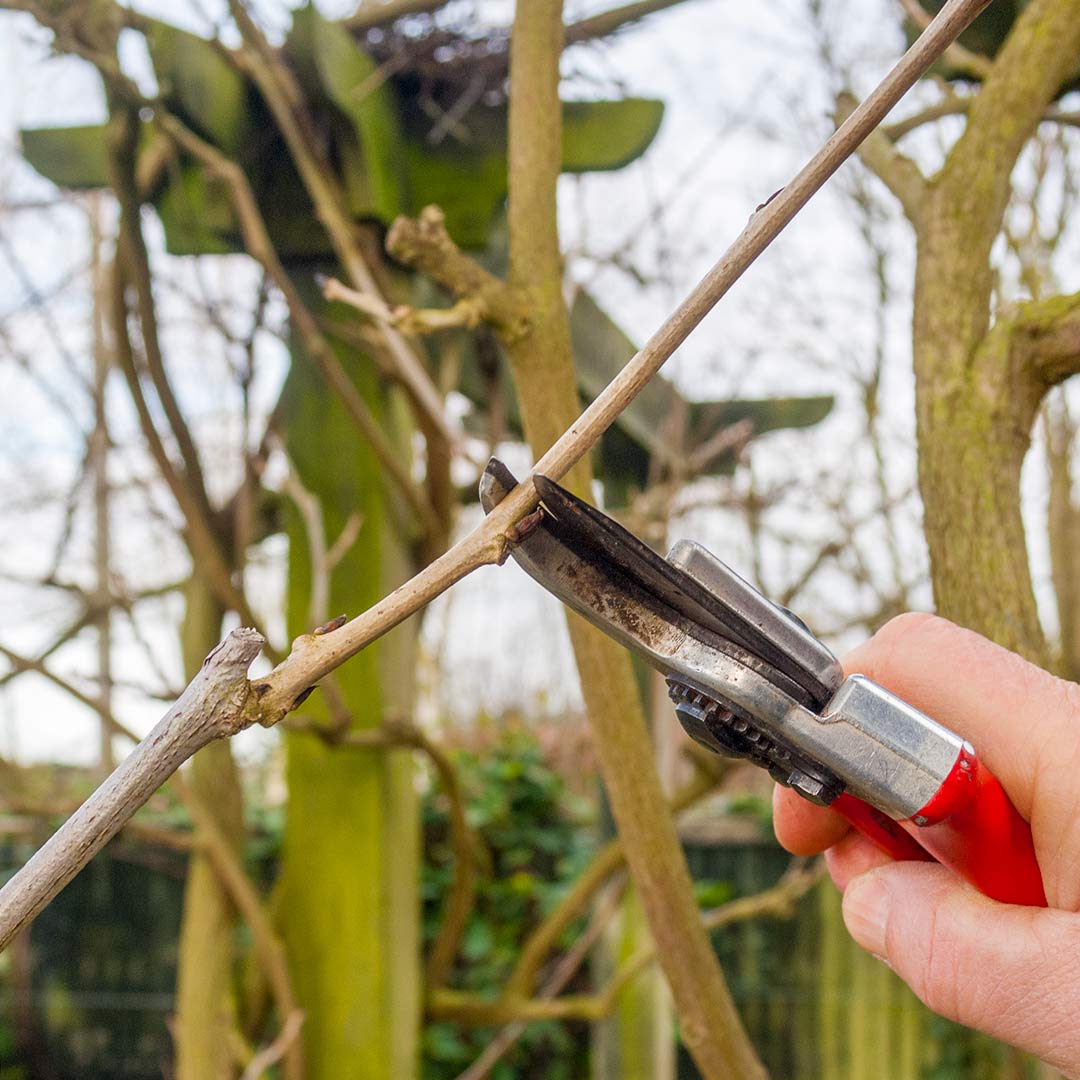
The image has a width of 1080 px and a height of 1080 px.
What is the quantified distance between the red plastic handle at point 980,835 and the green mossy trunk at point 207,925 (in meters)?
1.43

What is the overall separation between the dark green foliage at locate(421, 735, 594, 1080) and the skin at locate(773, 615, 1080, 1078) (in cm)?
256

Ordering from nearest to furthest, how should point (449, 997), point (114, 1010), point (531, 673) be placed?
point (449, 997), point (114, 1010), point (531, 673)

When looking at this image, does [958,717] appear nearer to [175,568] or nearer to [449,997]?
[449,997]

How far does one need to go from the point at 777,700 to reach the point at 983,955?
5.6 inches

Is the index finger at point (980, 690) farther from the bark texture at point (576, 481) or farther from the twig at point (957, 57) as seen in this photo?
the twig at point (957, 57)

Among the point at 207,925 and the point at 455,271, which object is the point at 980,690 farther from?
the point at 207,925

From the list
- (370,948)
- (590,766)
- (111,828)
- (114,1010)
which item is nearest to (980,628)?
(111,828)

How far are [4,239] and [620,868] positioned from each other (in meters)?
1.51

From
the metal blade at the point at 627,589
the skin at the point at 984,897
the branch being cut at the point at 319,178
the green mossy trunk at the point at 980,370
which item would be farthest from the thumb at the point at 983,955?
the branch being cut at the point at 319,178

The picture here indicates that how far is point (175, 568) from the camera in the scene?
400 centimetres

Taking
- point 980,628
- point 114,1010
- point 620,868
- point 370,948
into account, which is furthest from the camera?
point 114,1010

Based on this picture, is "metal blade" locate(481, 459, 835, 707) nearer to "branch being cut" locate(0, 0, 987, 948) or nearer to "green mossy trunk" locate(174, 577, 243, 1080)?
"branch being cut" locate(0, 0, 987, 948)

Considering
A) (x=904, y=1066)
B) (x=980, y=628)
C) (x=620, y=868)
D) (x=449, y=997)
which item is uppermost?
(x=980, y=628)

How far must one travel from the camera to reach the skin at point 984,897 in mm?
490
